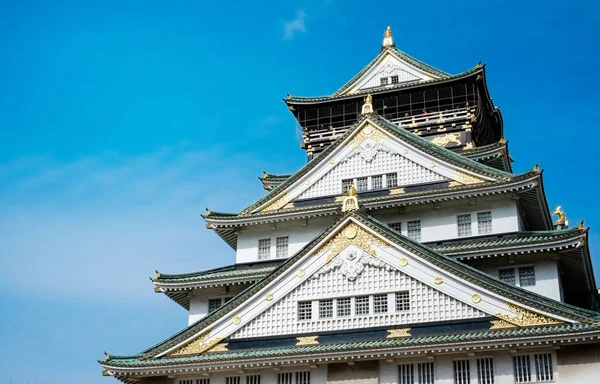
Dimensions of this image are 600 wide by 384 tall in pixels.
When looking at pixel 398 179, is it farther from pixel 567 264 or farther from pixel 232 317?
pixel 232 317

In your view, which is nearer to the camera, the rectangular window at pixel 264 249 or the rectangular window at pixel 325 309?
the rectangular window at pixel 325 309

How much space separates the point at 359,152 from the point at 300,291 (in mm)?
10871

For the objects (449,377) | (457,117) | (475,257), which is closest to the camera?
(449,377)

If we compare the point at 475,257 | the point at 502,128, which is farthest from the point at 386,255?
the point at 502,128

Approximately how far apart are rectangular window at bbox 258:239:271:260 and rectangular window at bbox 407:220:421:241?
7.08 metres

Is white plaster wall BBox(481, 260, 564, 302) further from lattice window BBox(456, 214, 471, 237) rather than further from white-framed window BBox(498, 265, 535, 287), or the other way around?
lattice window BBox(456, 214, 471, 237)

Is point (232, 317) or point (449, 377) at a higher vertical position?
point (232, 317)

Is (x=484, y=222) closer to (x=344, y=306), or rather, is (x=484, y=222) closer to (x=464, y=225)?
(x=464, y=225)

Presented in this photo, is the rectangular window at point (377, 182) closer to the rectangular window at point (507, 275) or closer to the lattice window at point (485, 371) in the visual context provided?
the rectangular window at point (507, 275)

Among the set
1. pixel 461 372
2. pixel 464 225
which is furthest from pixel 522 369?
pixel 464 225

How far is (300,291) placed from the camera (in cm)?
3075

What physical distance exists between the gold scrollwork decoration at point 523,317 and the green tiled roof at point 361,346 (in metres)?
A: 0.27

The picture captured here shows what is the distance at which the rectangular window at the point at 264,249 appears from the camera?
38281mm

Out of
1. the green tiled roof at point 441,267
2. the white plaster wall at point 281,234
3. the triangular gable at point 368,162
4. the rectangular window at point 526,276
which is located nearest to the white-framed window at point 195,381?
the green tiled roof at point 441,267
